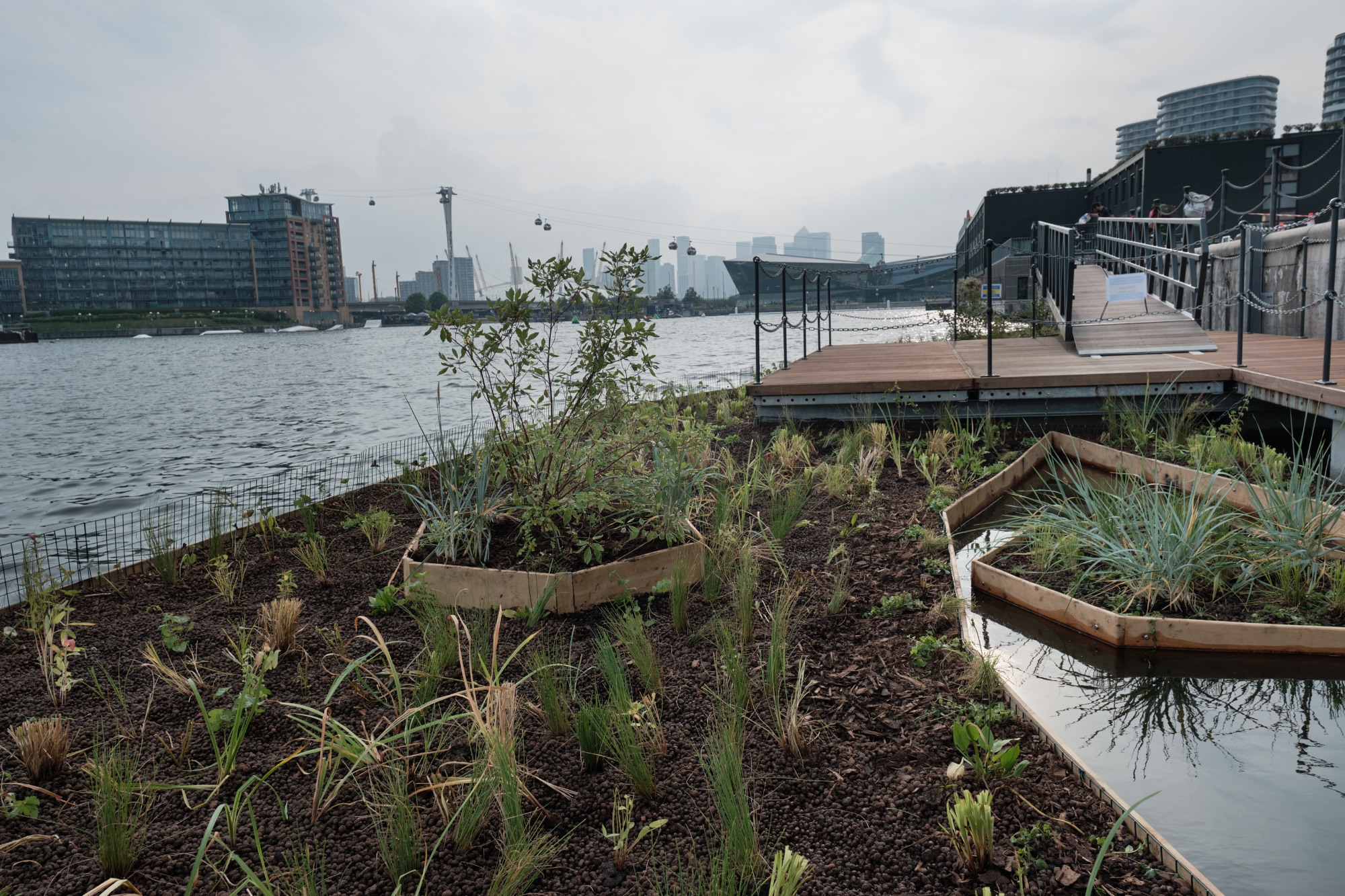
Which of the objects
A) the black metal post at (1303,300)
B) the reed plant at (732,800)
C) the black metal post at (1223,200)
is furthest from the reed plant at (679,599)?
the black metal post at (1223,200)

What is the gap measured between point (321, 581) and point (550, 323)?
2082mm

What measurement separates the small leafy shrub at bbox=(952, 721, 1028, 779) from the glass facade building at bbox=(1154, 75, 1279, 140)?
139 metres

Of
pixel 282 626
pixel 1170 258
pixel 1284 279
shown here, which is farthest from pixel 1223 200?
pixel 282 626

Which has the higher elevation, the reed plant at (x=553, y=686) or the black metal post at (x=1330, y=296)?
the black metal post at (x=1330, y=296)

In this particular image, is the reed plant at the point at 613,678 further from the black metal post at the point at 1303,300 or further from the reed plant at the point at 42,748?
the black metal post at the point at 1303,300

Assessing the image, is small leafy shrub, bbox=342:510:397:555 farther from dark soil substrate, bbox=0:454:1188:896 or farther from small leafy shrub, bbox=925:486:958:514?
small leafy shrub, bbox=925:486:958:514

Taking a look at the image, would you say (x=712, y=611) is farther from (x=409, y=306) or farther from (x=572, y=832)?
(x=409, y=306)

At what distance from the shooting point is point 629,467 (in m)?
4.88

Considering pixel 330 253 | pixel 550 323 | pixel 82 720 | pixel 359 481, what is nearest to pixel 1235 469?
pixel 550 323

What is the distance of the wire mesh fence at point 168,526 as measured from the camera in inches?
207

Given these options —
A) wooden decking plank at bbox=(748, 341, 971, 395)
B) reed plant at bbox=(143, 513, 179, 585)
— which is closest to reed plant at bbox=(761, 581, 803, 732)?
reed plant at bbox=(143, 513, 179, 585)

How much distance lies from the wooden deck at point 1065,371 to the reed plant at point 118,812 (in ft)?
22.7

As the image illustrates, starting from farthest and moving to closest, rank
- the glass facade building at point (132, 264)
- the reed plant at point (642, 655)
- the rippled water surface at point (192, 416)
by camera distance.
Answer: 1. the glass facade building at point (132, 264)
2. the rippled water surface at point (192, 416)
3. the reed plant at point (642, 655)

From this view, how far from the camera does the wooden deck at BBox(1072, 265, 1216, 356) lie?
31.1 ft
